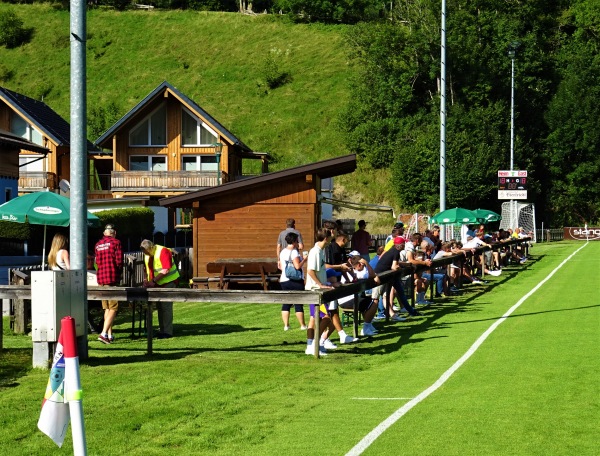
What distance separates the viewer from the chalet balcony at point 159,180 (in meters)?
57.1

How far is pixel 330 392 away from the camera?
11.7 meters

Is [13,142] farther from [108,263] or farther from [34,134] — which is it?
[34,134]

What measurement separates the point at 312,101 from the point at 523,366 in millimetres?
81650

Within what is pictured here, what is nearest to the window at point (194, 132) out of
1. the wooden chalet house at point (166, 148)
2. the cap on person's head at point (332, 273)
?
the wooden chalet house at point (166, 148)

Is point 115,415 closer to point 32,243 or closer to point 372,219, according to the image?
point 32,243

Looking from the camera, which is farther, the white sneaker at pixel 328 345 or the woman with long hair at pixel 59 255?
the woman with long hair at pixel 59 255

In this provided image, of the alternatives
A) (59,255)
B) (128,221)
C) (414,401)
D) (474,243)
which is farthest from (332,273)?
(128,221)

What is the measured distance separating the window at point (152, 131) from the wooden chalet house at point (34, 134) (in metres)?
3.90

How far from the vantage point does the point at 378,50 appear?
82750mm

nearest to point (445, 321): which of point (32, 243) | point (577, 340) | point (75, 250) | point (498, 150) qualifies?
point (577, 340)

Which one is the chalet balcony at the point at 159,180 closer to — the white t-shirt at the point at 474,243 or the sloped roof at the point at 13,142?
the sloped roof at the point at 13,142

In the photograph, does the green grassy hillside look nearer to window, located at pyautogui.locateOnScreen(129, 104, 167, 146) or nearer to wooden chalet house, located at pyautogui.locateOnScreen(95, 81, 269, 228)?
wooden chalet house, located at pyautogui.locateOnScreen(95, 81, 269, 228)

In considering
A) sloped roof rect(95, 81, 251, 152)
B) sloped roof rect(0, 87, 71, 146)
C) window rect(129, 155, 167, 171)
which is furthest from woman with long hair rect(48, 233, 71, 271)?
window rect(129, 155, 167, 171)

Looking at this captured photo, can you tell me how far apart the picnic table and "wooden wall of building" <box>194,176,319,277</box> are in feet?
6.25
